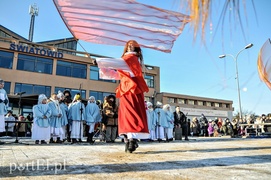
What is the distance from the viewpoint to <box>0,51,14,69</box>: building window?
2198 cm

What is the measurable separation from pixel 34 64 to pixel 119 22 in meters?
22.9

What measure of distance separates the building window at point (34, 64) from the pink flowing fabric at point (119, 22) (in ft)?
73.8

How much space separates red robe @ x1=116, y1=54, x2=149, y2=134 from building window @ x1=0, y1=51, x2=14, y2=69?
72.5 ft

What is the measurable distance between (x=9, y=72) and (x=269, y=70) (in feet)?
79.6

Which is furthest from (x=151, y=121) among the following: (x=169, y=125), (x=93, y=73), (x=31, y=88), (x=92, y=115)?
(x=93, y=73)

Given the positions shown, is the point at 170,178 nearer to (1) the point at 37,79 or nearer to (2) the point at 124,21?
(2) the point at 124,21

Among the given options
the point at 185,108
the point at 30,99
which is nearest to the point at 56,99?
the point at 30,99

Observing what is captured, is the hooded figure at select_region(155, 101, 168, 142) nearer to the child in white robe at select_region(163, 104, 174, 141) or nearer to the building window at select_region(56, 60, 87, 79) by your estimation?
the child in white robe at select_region(163, 104, 174, 141)

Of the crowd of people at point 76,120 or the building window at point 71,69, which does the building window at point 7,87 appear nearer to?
the building window at point 71,69

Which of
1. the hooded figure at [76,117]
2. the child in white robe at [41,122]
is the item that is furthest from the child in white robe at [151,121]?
the child in white robe at [41,122]

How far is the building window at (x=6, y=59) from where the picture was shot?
21984mm

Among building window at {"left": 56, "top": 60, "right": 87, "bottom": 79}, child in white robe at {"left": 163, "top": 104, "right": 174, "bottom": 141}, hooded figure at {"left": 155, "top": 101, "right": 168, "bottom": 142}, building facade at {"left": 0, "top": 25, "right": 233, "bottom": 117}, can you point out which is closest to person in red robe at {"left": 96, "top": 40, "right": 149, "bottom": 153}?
hooded figure at {"left": 155, "top": 101, "right": 168, "bottom": 142}

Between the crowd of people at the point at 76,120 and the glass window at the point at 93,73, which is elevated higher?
the glass window at the point at 93,73

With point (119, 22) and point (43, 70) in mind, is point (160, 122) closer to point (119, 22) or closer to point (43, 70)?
point (119, 22)
